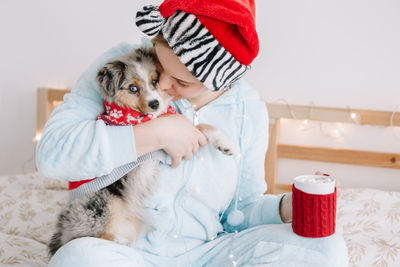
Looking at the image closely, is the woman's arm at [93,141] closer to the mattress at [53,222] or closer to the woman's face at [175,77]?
the woman's face at [175,77]

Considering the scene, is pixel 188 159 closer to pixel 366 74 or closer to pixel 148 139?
pixel 148 139

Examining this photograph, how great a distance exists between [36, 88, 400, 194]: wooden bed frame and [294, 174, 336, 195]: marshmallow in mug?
1.31 meters

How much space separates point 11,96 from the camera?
10.2ft

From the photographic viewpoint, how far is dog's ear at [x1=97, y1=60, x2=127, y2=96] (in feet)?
3.84

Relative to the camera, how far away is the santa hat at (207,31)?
3.16 ft

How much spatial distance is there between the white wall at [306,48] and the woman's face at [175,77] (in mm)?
1353

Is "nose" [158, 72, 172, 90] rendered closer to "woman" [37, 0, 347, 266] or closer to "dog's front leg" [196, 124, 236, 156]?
"woman" [37, 0, 347, 266]

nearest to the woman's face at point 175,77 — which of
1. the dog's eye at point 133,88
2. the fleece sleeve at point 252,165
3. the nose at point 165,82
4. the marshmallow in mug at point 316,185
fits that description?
the nose at point 165,82

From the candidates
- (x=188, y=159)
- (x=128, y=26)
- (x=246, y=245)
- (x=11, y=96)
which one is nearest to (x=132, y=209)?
(x=188, y=159)

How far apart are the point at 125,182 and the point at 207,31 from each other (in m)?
0.55

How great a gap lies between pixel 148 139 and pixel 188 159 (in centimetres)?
16

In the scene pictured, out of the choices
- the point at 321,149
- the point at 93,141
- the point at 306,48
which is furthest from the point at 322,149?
the point at 93,141

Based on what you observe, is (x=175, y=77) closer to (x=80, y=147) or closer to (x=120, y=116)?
(x=120, y=116)

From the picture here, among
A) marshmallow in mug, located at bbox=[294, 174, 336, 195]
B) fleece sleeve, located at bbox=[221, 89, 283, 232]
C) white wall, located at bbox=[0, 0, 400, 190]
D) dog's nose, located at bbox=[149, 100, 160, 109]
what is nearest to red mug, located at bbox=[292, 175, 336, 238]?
marshmallow in mug, located at bbox=[294, 174, 336, 195]
